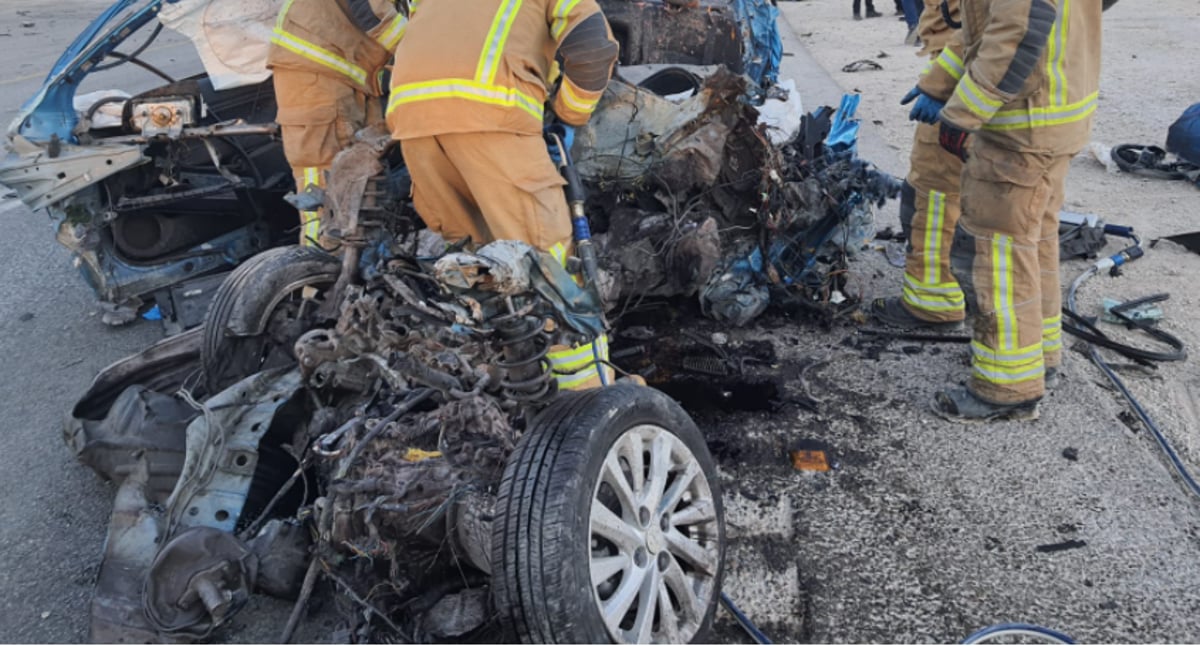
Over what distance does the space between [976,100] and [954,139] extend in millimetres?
440

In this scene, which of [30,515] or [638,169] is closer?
[30,515]

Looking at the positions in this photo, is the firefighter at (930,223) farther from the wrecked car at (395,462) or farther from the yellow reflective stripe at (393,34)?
the yellow reflective stripe at (393,34)

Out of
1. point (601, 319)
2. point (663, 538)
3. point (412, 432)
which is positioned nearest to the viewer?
point (663, 538)

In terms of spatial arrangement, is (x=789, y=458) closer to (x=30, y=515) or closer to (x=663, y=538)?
(x=663, y=538)

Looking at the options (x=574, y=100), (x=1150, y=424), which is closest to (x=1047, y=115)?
(x=1150, y=424)

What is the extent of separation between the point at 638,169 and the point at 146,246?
3033 mm

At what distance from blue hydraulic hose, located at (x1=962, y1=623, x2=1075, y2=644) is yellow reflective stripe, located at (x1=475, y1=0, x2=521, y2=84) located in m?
2.50

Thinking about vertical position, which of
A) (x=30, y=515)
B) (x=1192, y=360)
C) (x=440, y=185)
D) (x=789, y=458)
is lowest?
(x=1192, y=360)

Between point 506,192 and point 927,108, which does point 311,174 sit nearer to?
point 506,192

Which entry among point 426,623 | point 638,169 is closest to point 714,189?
point 638,169

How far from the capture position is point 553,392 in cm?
290

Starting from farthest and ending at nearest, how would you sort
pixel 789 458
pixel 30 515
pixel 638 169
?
pixel 638 169
pixel 789 458
pixel 30 515

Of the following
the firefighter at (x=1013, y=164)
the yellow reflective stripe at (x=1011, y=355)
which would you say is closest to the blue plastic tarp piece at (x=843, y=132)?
the firefighter at (x=1013, y=164)

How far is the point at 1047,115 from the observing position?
Result: 3473 millimetres
